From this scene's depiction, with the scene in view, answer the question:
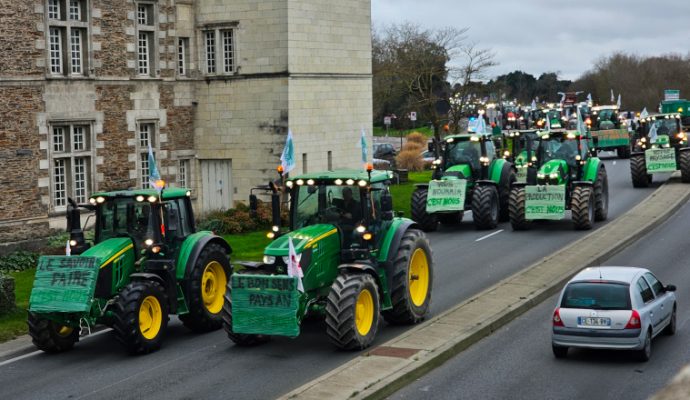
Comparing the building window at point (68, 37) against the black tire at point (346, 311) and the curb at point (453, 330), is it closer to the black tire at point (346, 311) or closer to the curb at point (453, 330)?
the curb at point (453, 330)

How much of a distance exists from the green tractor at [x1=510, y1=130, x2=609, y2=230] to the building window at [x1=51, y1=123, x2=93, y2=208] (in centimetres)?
1311

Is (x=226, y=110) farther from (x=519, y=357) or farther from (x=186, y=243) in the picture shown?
(x=519, y=357)

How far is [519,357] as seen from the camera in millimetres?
17250

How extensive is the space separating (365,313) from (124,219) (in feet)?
15.0

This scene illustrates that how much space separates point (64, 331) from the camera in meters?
18.3

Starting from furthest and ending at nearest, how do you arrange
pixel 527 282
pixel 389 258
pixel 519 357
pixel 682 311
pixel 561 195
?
1. pixel 561 195
2. pixel 527 282
3. pixel 682 311
4. pixel 389 258
5. pixel 519 357

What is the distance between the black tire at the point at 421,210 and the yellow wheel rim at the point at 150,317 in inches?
623

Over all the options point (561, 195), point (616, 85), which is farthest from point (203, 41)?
point (616, 85)

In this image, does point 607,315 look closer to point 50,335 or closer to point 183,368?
point 183,368

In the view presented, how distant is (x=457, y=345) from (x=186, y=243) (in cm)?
524

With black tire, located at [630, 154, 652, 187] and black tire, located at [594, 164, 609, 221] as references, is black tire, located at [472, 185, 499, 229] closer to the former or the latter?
black tire, located at [594, 164, 609, 221]

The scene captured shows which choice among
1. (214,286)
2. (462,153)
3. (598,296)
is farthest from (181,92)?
(598,296)

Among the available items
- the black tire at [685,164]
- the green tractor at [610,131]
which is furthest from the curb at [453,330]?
the green tractor at [610,131]

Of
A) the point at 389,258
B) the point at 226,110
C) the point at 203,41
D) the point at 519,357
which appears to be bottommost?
the point at 519,357
